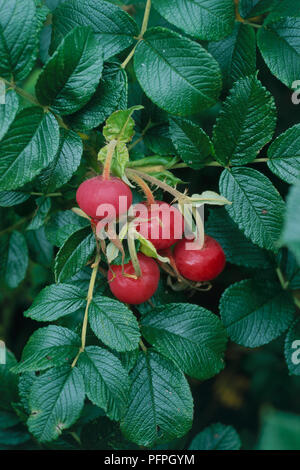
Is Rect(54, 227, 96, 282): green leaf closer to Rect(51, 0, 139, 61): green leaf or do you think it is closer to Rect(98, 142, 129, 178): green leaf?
Rect(98, 142, 129, 178): green leaf

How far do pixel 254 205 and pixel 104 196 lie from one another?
33 centimetres

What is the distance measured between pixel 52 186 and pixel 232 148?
0.39m

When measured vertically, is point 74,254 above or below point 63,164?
below

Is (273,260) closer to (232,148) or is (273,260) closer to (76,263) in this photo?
(232,148)

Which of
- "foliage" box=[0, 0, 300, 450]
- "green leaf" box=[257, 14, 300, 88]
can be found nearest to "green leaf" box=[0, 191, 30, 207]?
"foliage" box=[0, 0, 300, 450]

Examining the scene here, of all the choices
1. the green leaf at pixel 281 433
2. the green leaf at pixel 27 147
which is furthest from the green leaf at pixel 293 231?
the green leaf at pixel 27 147

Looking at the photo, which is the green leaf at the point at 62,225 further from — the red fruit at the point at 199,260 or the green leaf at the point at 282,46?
the green leaf at the point at 282,46

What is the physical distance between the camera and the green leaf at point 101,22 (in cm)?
107

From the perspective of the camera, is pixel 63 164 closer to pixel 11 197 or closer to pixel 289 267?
pixel 11 197

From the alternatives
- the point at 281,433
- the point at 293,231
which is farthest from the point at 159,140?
the point at 281,433

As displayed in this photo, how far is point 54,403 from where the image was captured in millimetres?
999

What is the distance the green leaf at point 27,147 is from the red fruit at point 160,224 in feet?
0.73

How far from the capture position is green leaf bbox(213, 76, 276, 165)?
1.02m

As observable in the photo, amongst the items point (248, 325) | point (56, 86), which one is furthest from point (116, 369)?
point (56, 86)
